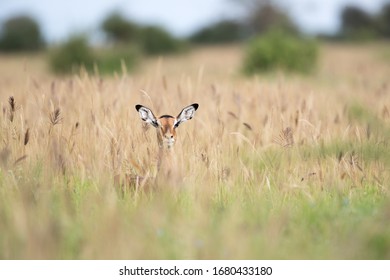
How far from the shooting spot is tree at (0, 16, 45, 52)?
2731 cm

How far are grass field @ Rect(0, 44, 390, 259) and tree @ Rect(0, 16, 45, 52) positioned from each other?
76.5ft

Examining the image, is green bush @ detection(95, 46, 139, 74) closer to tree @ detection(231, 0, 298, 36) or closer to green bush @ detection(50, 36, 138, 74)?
green bush @ detection(50, 36, 138, 74)

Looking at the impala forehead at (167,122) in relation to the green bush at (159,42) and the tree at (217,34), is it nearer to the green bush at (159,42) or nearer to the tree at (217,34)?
the green bush at (159,42)

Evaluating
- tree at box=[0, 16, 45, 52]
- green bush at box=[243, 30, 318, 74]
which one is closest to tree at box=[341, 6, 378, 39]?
tree at box=[0, 16, 45, 52]

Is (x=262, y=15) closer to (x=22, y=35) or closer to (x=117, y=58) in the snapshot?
(x=22, y=35)

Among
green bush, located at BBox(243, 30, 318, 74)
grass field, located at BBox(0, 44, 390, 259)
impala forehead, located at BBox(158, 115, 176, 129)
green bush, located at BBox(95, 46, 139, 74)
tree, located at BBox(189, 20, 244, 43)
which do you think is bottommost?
tree, located at BBox(189, 20, 244, 43)

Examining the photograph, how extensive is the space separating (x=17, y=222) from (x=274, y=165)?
6.52ft

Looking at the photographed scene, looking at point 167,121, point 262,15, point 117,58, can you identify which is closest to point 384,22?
point 262,15

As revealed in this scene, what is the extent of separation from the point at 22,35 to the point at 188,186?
86.7 ft

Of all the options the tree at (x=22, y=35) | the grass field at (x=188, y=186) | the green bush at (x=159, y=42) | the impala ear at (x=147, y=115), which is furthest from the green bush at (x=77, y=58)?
the green bush at (x=159, y=42)

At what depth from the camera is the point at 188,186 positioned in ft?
11.7

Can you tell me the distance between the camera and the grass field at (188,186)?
299 cm

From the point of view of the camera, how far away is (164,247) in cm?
305

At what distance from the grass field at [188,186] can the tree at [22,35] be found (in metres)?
23.3
